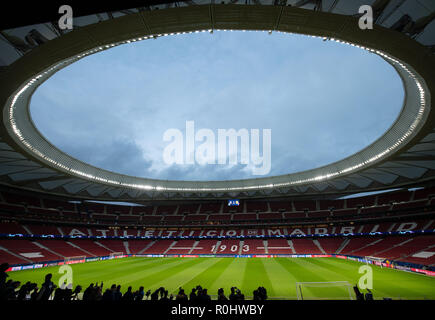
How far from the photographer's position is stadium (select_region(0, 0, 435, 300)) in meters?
10.8

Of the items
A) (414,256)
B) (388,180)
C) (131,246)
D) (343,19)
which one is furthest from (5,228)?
(388,180)

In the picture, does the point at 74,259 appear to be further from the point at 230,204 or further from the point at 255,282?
the point at 230,204

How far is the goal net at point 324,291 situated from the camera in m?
13.7

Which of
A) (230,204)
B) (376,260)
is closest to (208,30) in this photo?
(376,260)

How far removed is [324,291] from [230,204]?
122ft

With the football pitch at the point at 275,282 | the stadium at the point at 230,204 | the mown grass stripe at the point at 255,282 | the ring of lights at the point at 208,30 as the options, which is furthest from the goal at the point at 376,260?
the ring of lights at the point at 208,30

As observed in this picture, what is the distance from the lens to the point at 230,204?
170 ft

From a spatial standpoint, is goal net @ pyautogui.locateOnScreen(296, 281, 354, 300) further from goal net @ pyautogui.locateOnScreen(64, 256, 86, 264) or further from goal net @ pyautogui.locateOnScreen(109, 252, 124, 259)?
goal net @ pyautogui.locateOnScreen(109, 252, 124, 259)

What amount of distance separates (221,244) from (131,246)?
1962 cm

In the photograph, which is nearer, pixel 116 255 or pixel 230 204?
pixel 116 255

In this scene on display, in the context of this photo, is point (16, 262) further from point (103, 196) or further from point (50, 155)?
point (103, 196)

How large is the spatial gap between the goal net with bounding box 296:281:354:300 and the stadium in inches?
5.2

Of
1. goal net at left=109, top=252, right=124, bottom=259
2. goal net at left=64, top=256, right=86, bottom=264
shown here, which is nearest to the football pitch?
goal net at left=64, top=256, right=86, bottom=264
